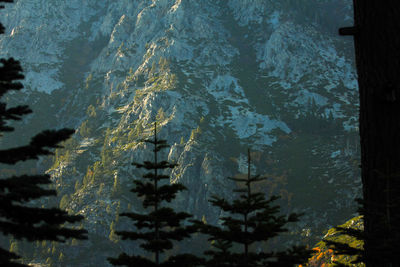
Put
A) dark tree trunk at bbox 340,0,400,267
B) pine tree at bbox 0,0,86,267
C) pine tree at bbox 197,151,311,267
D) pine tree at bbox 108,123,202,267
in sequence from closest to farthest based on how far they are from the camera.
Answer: pine tree at bbox 0,0,86,267, dark tree trunk at bbox 340,0,400,267, pine tree at bbox 197,151,311,267, pine tree at bbox 108,123,202,267

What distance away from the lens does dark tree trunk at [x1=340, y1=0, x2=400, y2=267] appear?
7.22m

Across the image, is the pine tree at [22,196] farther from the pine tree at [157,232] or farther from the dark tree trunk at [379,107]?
the dark tree trunk at [379,107]

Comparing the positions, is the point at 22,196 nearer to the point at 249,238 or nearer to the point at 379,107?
the point at 249,238

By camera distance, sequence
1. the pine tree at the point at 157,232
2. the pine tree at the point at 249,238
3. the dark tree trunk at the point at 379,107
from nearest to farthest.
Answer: the dark tree trunk at the point at 379,107
the pine tree at the point at 249,238
the pine tree at the point at 157,232

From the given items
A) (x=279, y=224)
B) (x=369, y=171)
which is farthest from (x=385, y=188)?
(x=279, y=224)

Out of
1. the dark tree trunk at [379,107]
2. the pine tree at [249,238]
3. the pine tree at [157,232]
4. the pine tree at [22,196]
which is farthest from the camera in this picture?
the pine tree at [157,232]

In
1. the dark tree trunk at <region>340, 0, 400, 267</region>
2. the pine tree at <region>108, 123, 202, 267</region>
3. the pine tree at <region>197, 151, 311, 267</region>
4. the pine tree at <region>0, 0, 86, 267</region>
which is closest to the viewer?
the pine tree at <region>0, 0, 86, 267</region>

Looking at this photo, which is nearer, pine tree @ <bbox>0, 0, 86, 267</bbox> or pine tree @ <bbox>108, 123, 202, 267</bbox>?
pine tree @ <bbox>0, 0, 86, 267</bbox>

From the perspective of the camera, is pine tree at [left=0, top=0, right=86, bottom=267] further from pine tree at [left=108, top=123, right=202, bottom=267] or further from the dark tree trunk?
the dark tree trunk

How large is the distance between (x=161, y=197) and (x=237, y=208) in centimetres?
175

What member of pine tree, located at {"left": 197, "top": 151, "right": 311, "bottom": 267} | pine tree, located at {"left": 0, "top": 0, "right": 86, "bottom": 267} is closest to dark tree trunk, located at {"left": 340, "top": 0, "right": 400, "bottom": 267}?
pine tree, located at {"left": 197, "top": 151, "right": 311, "bottom": 267}

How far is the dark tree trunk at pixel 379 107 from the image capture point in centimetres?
722

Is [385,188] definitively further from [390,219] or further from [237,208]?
[237,208]

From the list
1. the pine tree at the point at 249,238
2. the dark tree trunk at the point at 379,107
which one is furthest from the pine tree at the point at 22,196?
the dark tree trunk at the point at 379,107
